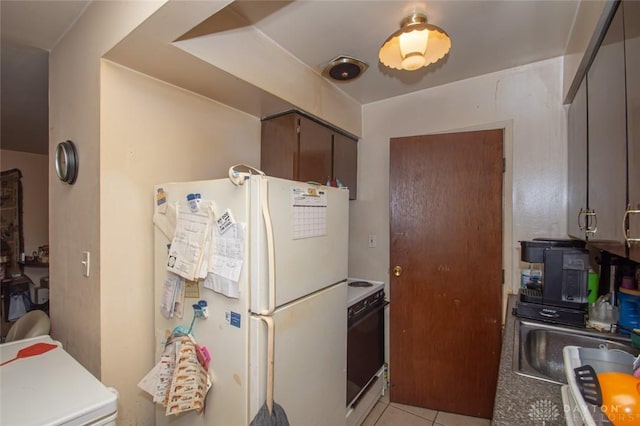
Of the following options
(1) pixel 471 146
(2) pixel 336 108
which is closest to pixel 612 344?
(1) pixel 471 146

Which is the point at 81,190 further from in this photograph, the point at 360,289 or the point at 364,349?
the point at 364,349

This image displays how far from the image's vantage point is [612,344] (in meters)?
1.25

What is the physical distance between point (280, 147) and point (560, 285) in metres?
1.82

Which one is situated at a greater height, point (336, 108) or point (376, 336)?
point (336, 108)

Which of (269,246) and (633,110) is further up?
Answer: (633,110)

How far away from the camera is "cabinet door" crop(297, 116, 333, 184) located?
197 centimetres

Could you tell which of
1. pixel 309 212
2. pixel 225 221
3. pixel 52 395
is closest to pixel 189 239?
pixel 225 221

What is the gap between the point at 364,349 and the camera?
2.08m

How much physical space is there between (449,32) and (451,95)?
2.29 feet

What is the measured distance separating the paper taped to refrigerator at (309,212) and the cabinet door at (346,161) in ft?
2.90

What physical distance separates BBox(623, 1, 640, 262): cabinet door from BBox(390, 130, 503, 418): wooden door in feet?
4.04

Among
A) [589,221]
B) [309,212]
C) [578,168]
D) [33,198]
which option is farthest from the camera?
[33,198]

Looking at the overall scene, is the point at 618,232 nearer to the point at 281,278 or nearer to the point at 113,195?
the point at 281,278

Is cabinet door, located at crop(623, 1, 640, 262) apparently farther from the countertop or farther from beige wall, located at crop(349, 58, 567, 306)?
beige wall, located at crop(349, 58, 567, 306)
